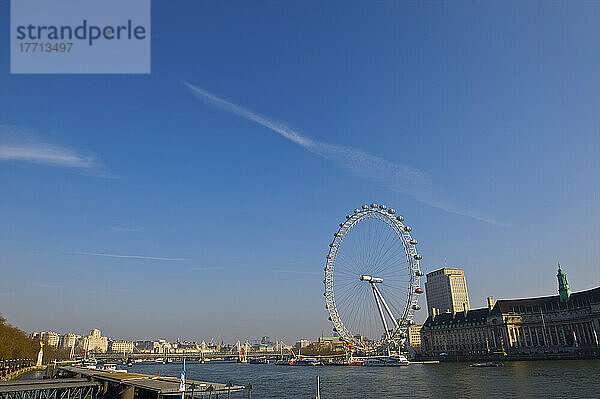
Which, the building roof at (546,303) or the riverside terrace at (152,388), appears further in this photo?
the building roof at (546,303)

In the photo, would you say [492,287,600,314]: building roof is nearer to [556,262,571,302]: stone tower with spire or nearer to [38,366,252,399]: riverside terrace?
[556,262,571,302]: stone tower with spire

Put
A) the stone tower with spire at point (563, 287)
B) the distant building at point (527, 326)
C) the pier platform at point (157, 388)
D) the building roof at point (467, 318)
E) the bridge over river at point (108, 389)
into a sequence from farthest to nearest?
the building roof at point (467, 318), the stone tower with spire at point (563, 287), the distant building at point (527, 326), the bridge over river at point (108, 389), the pier platform at point (157, 388)

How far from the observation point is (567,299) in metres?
164

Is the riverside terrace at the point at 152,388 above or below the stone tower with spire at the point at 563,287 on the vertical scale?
below

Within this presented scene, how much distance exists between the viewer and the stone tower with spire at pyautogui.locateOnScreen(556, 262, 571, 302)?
166m

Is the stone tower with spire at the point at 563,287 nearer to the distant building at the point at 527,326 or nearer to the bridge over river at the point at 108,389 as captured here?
the distant building at the point at 527,326

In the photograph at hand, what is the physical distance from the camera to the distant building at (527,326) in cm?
15025

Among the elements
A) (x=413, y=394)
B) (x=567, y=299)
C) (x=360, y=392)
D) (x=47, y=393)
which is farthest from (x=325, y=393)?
(x=567, y=299)

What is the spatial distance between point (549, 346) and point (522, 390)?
113 m

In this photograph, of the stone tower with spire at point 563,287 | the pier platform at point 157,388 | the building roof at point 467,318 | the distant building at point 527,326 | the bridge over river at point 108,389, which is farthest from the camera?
the building roof at point 467,318

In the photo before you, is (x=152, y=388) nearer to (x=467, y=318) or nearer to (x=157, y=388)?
(x=157, y=388)

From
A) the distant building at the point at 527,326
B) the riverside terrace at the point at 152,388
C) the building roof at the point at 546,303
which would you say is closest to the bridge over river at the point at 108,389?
the riverside terrace at the point at 152,388

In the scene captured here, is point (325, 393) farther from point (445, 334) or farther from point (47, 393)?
point (445, 334)

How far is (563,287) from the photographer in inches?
6634
